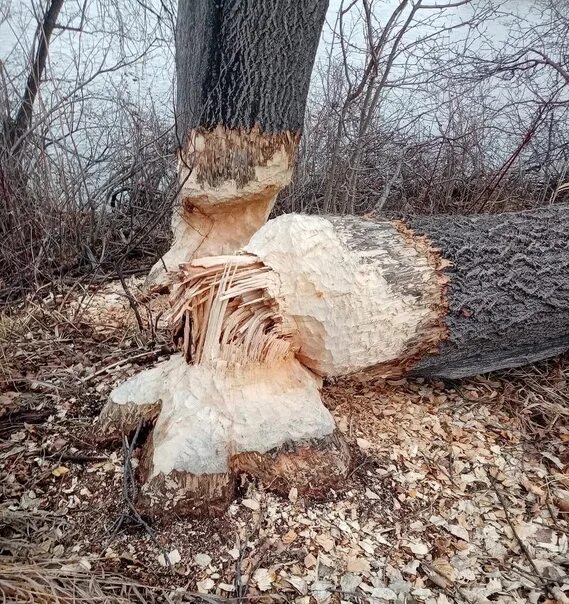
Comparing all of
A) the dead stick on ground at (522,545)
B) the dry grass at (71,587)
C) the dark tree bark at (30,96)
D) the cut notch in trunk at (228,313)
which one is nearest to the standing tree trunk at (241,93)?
the cut notch in trunk at (228,313)

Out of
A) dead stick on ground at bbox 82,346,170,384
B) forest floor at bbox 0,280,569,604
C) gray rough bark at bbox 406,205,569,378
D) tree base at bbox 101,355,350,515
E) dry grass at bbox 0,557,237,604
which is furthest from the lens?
dead stick on ground at bbox 82,346,170,384

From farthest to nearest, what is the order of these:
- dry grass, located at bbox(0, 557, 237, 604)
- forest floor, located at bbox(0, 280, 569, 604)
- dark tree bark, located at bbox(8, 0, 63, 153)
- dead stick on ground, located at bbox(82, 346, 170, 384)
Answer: dark tree bark, located at bbox(8, 0, 63, 153), dead stick on ground, located at bbox(82, 346, 170, 384), forest floor, located at bbox(0, 280, 569, 604), dry grass, located at bbox(0, 557, 237, 604)

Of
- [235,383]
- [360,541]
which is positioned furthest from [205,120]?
[360,541]

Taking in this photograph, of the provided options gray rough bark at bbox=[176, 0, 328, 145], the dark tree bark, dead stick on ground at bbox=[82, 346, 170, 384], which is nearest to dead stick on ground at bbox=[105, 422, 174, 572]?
dead stick on ground at bbox=[82, 346, 170, 384]

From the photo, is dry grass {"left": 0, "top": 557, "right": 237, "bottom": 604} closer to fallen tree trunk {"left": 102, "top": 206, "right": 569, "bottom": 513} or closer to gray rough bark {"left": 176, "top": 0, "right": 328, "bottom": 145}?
fallen tree trunk {"left": 102, "top": 206, "right": 569, "bottom": 513}

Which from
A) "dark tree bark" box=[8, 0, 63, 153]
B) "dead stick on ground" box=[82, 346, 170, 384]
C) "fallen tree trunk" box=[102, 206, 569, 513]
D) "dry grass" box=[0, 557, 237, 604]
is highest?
"dark tree bark" box=[8, 0, 63, 153]

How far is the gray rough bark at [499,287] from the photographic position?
1.72 metres

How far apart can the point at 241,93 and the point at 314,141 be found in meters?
1.53

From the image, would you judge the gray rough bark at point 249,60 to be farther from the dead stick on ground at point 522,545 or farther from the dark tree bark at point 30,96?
the dead stick on ground at point 522,545

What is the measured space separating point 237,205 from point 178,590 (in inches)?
67.8

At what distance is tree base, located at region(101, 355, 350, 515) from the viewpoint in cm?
142

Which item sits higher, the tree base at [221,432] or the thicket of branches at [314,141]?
the thicket of branches at [314,141]

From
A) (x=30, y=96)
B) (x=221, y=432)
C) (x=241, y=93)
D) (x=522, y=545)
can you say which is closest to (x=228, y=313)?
(x=221, y=432)

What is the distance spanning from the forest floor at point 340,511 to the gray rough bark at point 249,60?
1.11 metres
